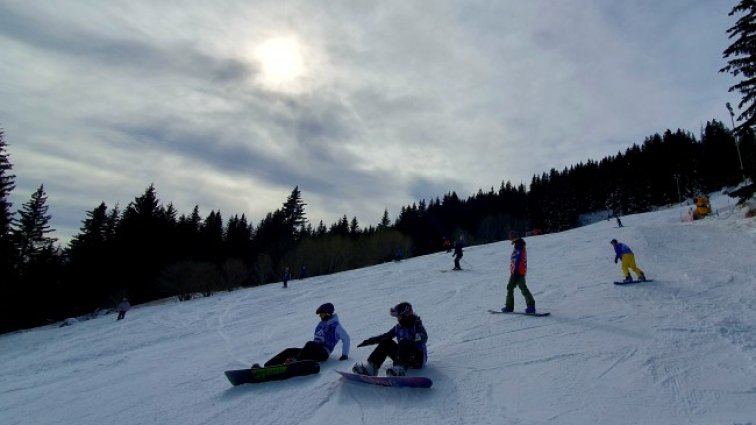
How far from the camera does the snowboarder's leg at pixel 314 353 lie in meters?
7.63

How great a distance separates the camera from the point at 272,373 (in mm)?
6938

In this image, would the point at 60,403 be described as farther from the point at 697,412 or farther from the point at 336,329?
the point at 697,412

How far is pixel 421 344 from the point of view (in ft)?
21.5

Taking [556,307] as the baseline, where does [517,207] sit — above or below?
above

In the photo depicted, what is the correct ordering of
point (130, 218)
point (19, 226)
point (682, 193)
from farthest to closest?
point (682, 193) → point (130, 218) → point (19, 226)

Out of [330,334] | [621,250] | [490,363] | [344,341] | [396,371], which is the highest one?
[621,250]

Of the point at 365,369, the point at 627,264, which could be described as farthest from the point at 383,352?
the point at 627,264

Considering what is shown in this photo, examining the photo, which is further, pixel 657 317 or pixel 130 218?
pixel 130 218

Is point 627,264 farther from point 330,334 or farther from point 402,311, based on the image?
point 330,334

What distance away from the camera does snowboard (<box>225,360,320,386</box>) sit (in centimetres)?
695

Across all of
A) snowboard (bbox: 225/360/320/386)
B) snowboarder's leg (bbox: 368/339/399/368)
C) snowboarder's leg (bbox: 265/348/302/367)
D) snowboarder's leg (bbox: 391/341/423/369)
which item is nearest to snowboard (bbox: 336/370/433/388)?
snowboarder's leg (bbox: 368/339/399/368)

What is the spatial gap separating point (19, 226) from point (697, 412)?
6345cm

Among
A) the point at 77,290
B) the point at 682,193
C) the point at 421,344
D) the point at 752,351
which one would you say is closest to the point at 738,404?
the point at 752,351

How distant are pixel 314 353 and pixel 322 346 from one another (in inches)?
8.1
